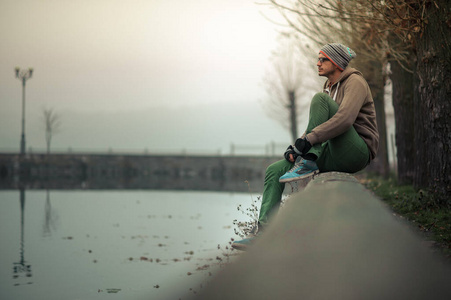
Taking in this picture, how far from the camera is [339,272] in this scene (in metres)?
2.99

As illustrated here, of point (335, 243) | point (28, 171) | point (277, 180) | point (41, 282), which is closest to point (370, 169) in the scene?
point (41, 282)

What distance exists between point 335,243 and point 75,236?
503 inches

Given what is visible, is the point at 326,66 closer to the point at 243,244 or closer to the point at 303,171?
the point at 303,171

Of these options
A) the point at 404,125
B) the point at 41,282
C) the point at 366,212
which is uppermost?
the point at 404,125

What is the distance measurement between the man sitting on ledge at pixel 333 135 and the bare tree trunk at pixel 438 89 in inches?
148

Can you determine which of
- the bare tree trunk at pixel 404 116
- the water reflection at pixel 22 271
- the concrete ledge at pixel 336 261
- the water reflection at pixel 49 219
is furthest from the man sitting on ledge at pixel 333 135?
the water reflection at pixel 49 219

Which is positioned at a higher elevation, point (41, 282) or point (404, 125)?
A: point (404, 125)

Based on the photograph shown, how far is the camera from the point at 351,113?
14.6 feet

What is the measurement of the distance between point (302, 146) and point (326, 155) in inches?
15.1

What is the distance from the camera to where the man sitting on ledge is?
4.45m

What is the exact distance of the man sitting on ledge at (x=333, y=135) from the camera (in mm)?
4449

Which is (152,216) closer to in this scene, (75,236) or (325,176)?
(75,236)

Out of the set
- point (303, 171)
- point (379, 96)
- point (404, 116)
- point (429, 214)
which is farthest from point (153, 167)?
point (303, 171)

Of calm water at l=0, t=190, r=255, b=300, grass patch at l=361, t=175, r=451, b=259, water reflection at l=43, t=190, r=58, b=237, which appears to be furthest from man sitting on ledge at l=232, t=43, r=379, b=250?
water reflection at l=43, t=190, r=58, b=237
